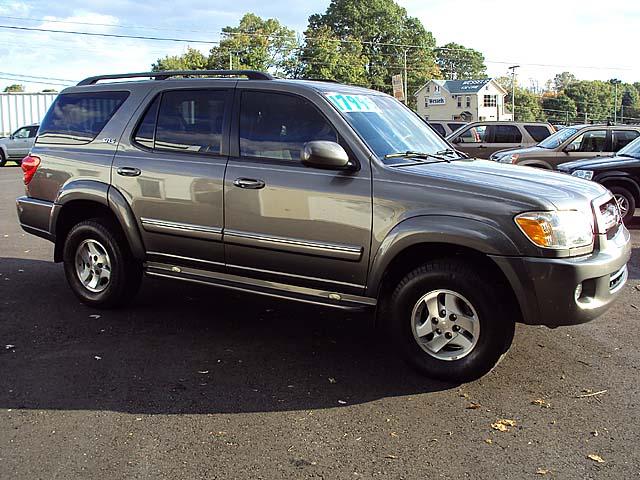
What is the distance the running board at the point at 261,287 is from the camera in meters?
4.61

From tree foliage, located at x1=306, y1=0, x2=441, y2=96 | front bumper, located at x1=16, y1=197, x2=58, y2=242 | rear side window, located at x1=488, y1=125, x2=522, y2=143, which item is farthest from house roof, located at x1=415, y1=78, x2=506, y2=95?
front bumper, located at x1=16, y1=197, x2=58, y2=242

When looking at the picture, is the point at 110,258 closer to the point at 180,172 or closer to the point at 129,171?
the point at 129,171

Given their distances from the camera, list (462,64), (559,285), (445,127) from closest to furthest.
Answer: (559,285)
(445,127)
(462,64)

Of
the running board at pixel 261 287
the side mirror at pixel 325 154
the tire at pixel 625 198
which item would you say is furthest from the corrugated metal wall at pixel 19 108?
the side mirror at pixel 325 154

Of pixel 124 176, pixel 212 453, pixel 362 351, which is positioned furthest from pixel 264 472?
pixel 124 176

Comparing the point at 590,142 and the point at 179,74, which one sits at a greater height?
the point at 179,74

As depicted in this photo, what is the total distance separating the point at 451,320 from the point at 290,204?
135 cm

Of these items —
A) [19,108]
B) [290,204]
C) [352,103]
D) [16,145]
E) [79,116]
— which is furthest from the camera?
[19,108]

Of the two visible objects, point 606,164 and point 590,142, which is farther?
point 590,142

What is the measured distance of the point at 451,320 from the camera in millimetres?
4320

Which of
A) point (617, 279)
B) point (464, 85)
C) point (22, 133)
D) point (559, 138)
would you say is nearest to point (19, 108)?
point (22, 133)

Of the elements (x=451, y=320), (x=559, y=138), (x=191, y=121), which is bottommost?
(x=451, y=320)

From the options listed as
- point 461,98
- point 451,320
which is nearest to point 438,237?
point 451,320

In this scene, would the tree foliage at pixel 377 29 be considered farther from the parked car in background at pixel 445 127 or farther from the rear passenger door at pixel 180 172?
the rear passenger door at pixel 180 172
